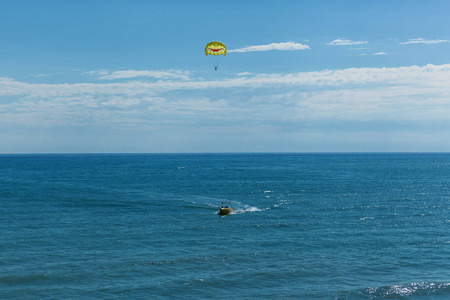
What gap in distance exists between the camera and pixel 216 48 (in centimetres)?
7300

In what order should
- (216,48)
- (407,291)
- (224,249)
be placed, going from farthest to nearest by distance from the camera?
(216,48), (224,249), (407,291)

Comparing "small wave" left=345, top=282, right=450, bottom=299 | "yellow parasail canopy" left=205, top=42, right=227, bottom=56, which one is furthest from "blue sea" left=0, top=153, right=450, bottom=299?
"yellow parasail canopy" left=205, top=42, right=227, bottom=56

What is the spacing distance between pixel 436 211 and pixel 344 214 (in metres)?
17.8

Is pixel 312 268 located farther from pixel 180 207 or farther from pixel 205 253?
pixel 180 207

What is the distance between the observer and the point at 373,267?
1758 inches

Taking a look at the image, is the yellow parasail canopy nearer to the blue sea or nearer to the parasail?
the parasail

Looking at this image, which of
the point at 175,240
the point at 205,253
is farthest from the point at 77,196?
the point at 205,253

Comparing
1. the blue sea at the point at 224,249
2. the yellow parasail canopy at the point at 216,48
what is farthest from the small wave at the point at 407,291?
the yellow parasail canopy at the point at 216,48

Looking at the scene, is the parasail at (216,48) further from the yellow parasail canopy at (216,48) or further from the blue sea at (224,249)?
the blue sea at (224,249)

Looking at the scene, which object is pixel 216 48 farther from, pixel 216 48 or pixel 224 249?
pixel 224 249

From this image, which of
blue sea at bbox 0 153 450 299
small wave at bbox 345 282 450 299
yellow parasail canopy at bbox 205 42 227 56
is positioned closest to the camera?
small wave at bbox 345 282 450 299

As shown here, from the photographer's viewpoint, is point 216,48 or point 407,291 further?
point 216,48

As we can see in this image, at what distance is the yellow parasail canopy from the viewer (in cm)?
7275

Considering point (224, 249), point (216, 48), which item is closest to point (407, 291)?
point (224, 249)
